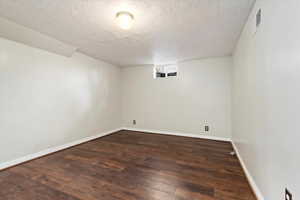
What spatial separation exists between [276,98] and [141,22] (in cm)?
177

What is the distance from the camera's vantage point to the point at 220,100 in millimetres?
3359

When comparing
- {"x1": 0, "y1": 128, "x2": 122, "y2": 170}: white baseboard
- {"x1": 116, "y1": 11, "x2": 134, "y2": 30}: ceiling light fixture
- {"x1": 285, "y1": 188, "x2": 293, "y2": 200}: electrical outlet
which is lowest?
{"x1": 0, "y1": 128, "x2": 122, "y2": 170}: white baseboard

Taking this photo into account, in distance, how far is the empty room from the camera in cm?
108

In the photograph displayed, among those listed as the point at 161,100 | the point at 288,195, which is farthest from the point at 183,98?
the point at 288,195

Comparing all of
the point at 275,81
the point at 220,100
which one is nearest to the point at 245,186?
the point at 275,81

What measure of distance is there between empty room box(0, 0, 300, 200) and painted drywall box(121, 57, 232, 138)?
0.03m

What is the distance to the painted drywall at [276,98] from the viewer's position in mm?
808

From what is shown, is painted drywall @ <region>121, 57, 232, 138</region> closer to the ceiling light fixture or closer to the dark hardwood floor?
the dark hardwood floor

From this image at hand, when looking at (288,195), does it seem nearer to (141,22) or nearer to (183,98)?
(141,22)

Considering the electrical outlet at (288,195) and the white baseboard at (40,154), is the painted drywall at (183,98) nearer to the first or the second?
the white baseboard at (40,154)

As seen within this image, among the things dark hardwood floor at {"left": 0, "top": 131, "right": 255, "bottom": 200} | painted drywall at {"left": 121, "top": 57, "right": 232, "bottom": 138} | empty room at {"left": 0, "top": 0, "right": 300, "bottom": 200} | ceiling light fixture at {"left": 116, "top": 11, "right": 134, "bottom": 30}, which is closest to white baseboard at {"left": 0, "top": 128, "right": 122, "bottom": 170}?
empty room at {"left": 0, "top": 0, "right": 300, "bottom": 200}

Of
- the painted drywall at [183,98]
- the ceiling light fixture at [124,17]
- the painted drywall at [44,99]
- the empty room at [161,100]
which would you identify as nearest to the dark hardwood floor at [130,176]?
the empty room at [161,100]

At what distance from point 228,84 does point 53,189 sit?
3931 millimetres

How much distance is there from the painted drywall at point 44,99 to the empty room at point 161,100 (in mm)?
18
